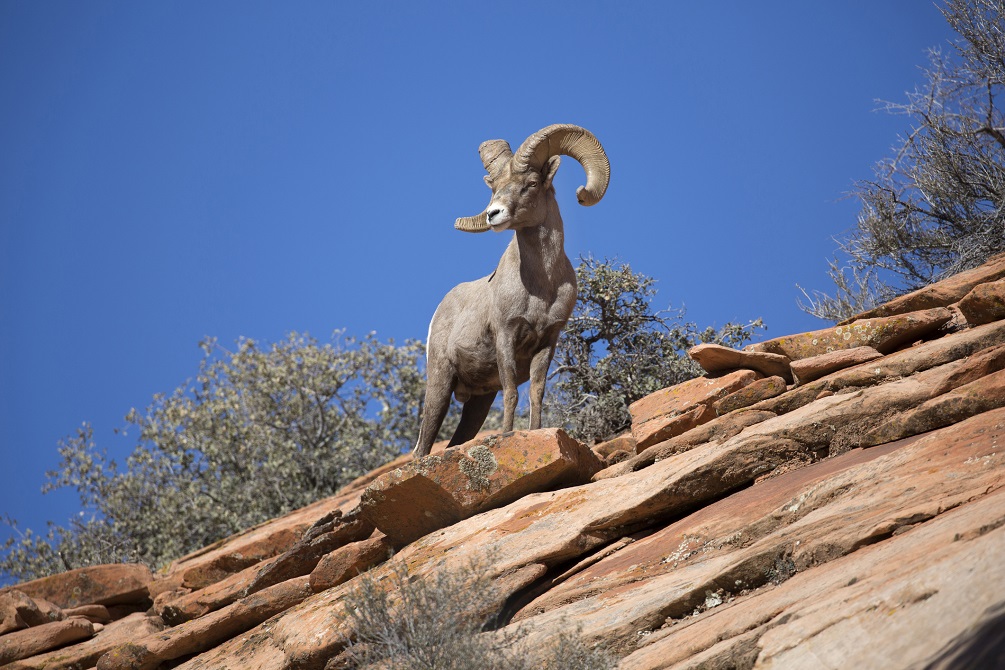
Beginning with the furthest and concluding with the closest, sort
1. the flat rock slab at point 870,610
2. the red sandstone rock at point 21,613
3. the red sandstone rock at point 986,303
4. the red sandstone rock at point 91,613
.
A: the red sandstone rock at point 91,613 < the red sandstone rock at point 21,613 < the red sandstone rock at point 986,303 < the flat rock slab at point 870,610

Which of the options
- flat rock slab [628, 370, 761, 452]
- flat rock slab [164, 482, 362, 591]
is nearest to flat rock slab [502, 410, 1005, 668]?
flat rock slab [628, 370, 761, 452]

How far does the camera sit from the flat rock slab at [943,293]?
955 cm

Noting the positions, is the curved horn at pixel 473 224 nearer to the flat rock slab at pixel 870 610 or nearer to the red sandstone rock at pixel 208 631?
the red sandstone rock at pixel 208 631

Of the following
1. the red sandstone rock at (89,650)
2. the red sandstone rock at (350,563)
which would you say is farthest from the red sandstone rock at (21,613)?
the red sandstone rock at (350,563)

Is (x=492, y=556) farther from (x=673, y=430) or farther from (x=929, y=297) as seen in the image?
(x=929, y=297)

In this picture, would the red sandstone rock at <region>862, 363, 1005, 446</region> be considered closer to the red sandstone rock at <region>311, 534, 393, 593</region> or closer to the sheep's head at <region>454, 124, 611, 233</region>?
the sheep's head at <region>454, 124, 611, 233</region>

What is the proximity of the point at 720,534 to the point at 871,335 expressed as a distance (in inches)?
150

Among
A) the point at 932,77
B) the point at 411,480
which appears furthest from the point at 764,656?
the point at 932,77

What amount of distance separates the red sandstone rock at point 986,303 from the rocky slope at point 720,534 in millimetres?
19

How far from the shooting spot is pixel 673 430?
852 centimetres

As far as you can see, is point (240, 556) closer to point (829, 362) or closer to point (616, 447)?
point (616, 447)

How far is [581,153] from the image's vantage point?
9.41 metres

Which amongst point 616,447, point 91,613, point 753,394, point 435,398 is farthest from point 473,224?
point 91,613

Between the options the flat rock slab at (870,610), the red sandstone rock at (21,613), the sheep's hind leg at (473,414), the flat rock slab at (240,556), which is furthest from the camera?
the flat rock slab at (240,556)
